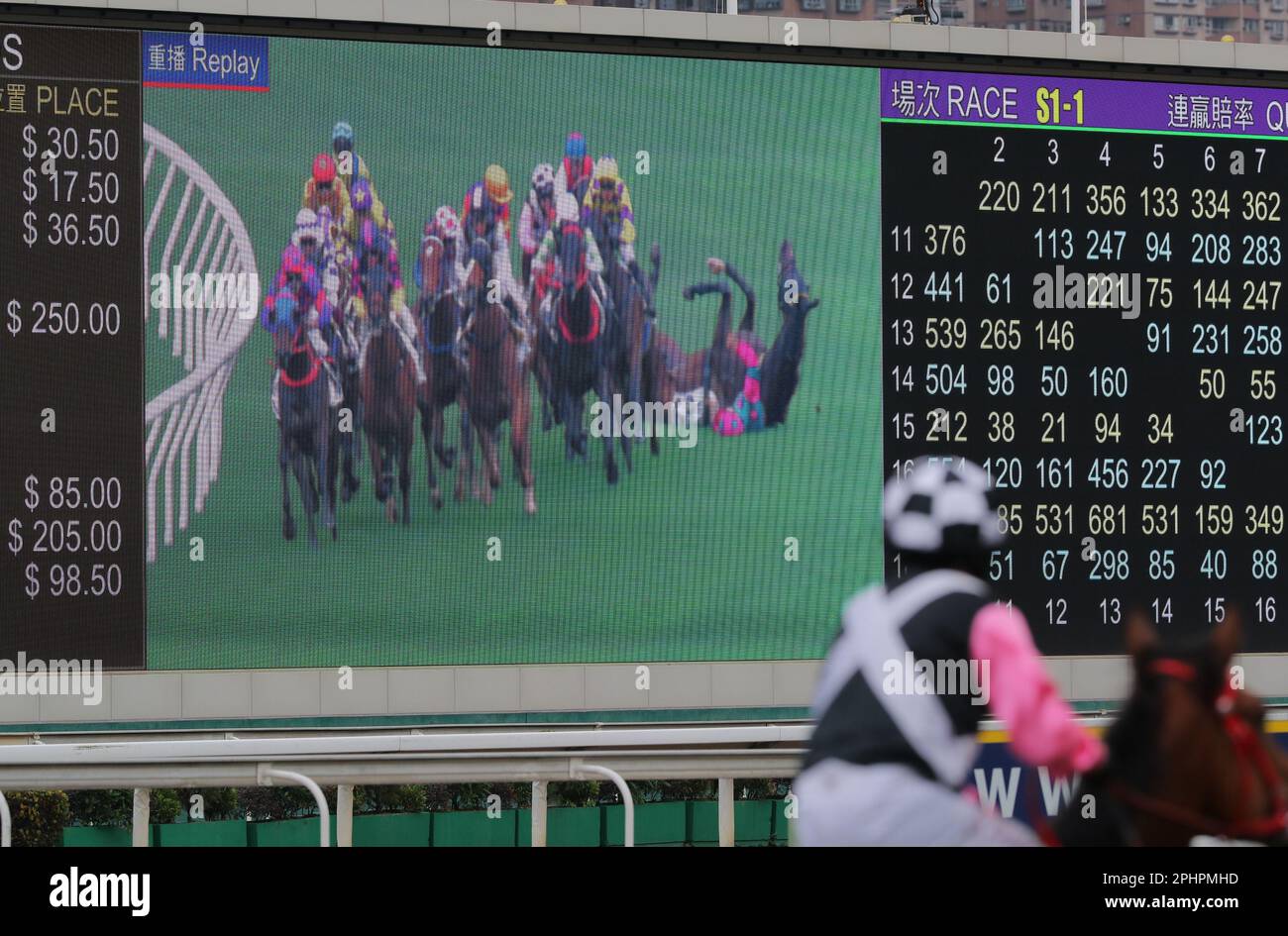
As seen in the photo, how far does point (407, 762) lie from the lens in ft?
19.9

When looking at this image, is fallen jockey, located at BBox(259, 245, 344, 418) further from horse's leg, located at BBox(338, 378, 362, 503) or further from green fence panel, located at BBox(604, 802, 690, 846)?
green fence panel, located at BBox(604, 802, 690, 846)

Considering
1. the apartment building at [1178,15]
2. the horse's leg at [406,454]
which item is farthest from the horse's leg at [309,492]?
the apartment building at [1178,15]

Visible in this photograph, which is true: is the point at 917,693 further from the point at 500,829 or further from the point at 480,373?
the point at 500,829

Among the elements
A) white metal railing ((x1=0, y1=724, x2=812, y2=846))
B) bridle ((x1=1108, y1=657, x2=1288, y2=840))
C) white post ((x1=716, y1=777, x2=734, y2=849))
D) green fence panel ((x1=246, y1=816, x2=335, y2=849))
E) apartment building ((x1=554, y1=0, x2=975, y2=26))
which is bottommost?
green fence panel ((x1=246, y1=816, x2=335, y2=849))

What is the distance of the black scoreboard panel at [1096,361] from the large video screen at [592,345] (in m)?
0.02

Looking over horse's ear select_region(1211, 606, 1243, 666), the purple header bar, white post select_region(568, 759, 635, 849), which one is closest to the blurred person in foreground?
horse's ear select_region(1211, 606, 1243, 666)

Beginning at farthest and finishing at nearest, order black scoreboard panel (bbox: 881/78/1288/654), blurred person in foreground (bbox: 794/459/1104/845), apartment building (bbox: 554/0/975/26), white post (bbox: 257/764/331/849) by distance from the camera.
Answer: apartment building (bbox: 554/0/975/26) → black scoreboard panel (bbox: 881/78/1288/654) → white post (bbox: 257/764/331/849) → blurred person in foreground (bbox: 794/459/1104/845)

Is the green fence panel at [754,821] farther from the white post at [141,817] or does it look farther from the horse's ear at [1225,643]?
the horse's ear at [1225,643]

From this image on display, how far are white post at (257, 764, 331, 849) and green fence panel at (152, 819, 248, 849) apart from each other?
65 cm

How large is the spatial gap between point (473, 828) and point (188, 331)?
2.20 metres

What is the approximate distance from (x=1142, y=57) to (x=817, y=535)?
8.54 feet

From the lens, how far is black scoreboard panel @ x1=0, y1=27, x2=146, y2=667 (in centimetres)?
673
